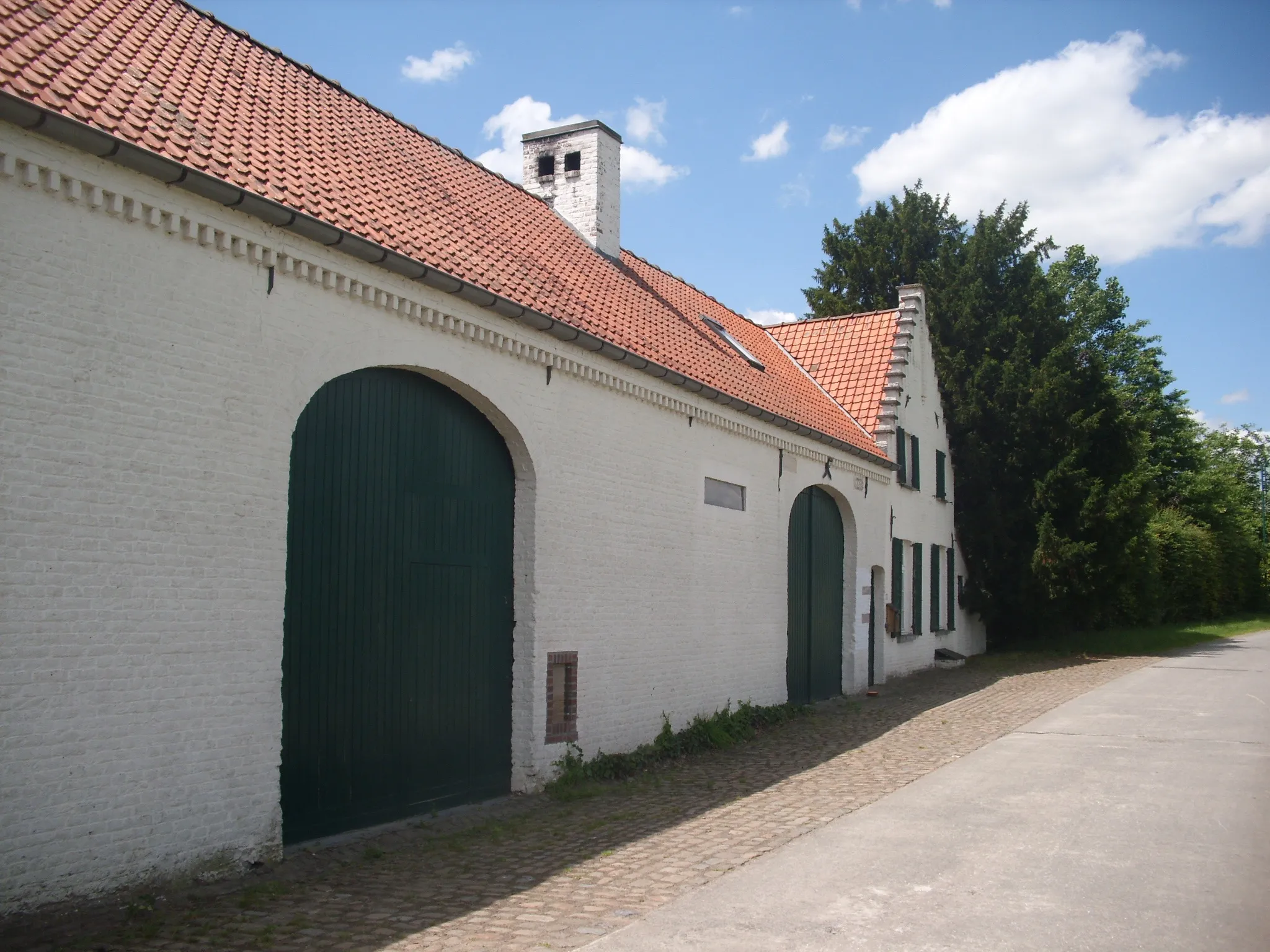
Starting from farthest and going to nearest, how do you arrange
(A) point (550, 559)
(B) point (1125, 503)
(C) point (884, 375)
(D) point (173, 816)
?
(B) point (1125, 503)
(C) point (884, 375)
(A) point (550, 559)
(D) point (173, 816)

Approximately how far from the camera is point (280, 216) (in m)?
6.96

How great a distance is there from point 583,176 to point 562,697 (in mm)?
8450

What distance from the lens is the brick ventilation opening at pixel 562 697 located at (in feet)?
32.6

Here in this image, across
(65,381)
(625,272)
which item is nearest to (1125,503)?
(625,272)

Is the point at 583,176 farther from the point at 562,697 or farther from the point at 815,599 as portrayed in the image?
the point at 562,697

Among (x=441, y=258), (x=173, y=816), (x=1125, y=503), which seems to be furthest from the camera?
(x=1125, y=503)

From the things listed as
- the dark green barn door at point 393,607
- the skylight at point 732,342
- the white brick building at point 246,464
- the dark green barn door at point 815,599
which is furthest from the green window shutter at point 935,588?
the dark green barn door at point 393,607

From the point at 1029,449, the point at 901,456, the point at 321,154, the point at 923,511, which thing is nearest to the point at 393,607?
the point at 321,154

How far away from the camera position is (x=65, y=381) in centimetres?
576

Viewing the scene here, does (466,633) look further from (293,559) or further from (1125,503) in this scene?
(1125,503)

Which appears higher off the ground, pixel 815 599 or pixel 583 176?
pixel 583 176

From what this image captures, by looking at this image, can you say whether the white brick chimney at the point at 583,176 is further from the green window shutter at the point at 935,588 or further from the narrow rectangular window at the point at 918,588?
the green window shutter at the point at 935,588

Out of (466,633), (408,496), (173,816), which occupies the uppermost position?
(408,496)

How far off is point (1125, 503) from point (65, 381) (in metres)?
22.8
